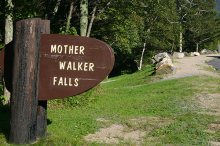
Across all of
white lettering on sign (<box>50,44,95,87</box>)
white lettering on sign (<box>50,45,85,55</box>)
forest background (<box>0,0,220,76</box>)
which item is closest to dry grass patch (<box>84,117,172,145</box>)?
white lettering on sign (<box>50,44,95,87</box>)

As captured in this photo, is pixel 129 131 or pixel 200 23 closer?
pixel 129 131

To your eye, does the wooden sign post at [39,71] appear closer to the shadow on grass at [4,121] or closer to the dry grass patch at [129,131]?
the shadow on grass at [4,121]

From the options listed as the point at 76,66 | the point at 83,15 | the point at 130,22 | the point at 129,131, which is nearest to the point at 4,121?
the point at 129,131

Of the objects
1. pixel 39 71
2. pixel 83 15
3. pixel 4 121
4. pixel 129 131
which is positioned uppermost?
pixel 83 15

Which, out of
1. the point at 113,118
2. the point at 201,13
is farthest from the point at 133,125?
the point at 201,13

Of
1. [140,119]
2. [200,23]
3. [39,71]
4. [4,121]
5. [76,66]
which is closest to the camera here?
[76,66]

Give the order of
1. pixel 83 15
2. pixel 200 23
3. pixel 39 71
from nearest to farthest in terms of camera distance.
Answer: pixel 39 71, pixel 83 15, pixel 200 23

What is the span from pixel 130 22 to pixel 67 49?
25.5 m

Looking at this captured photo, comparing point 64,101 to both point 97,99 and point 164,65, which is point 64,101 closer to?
point 97,99

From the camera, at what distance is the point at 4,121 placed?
10.2 m

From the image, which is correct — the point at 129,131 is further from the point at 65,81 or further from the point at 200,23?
the point at 200,23

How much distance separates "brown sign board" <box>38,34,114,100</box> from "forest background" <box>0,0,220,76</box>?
4903 mm

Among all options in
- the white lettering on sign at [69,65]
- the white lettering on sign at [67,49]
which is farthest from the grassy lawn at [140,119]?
the white lettering on sign at [67,49]

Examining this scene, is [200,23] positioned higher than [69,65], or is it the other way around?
[200,23]
